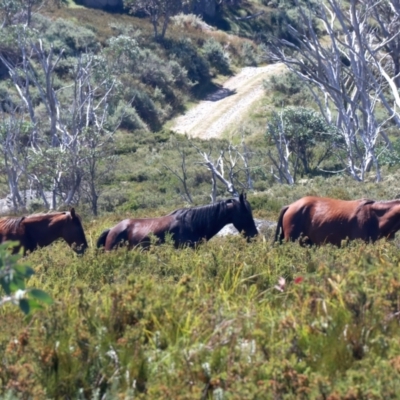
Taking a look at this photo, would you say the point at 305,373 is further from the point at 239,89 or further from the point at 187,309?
the point at 239,89

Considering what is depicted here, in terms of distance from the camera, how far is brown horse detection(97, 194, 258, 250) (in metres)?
10.8

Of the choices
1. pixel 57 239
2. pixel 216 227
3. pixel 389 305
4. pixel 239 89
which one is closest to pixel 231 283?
pixel 389 305

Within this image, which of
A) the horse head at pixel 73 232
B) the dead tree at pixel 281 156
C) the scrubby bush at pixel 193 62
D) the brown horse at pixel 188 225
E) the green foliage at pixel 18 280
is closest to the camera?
the green foliage at pixel 18 280

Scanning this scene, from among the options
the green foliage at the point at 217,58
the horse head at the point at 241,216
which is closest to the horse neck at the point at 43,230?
the horse head at the point at 241,216

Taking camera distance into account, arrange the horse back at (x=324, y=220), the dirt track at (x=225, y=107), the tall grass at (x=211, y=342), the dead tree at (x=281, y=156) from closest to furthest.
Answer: the tall grass at (x=211, y=342)
the horse back at (x=324, y=220)
the dead tree at (x=281, y=156)
the dirt track at (x=225, y=107)

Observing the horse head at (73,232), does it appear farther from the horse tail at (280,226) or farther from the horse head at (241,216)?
the horse tail at (280,226)

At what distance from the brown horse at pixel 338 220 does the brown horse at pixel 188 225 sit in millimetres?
640

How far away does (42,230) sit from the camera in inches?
445

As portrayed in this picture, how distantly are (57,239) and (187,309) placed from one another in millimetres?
6617

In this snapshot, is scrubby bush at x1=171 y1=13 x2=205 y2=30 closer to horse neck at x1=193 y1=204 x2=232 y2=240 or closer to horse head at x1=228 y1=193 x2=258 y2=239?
horse head at x1=228 y1=193 x2=258 y2=239

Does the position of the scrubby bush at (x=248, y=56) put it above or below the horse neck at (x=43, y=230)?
below

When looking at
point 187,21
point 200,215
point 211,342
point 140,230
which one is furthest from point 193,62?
point 211,342

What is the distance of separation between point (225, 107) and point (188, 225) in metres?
40.2

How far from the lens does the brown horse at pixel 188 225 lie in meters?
10.8
